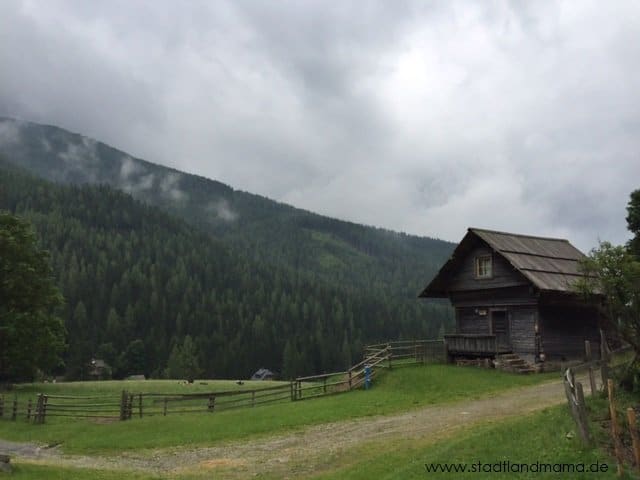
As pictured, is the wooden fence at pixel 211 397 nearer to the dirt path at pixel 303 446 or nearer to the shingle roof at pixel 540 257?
the dirt path at pixel 303 446

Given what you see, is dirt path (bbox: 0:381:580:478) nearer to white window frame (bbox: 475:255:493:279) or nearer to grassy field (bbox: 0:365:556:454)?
grassy field (bbox: 0:365:556:454)

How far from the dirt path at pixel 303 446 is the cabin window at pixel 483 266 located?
13442mm

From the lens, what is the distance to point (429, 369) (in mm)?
34969

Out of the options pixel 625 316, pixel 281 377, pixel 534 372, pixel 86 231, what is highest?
pixel 86 231

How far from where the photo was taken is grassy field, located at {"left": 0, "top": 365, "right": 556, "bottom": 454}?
76.2 ft

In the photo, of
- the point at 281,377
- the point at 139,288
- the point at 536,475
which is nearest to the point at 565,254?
the point at 536,475

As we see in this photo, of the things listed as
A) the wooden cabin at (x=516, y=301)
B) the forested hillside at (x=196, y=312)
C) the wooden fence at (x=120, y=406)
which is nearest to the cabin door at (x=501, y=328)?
the wooden cabin at (x=516, y=301)

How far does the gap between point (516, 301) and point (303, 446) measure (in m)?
21.5

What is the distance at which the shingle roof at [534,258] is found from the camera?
3381 cm

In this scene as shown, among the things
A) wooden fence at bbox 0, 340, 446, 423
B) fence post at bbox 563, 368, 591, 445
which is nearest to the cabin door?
wooden fence at bbox 0, 340, 446, 423

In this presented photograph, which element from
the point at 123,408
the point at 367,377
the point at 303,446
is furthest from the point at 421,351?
the point at 303,446

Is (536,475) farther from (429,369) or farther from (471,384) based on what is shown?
(429,369)

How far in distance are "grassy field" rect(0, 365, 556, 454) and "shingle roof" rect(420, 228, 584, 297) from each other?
6.32m

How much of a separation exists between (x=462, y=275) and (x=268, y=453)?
80.8 feet
